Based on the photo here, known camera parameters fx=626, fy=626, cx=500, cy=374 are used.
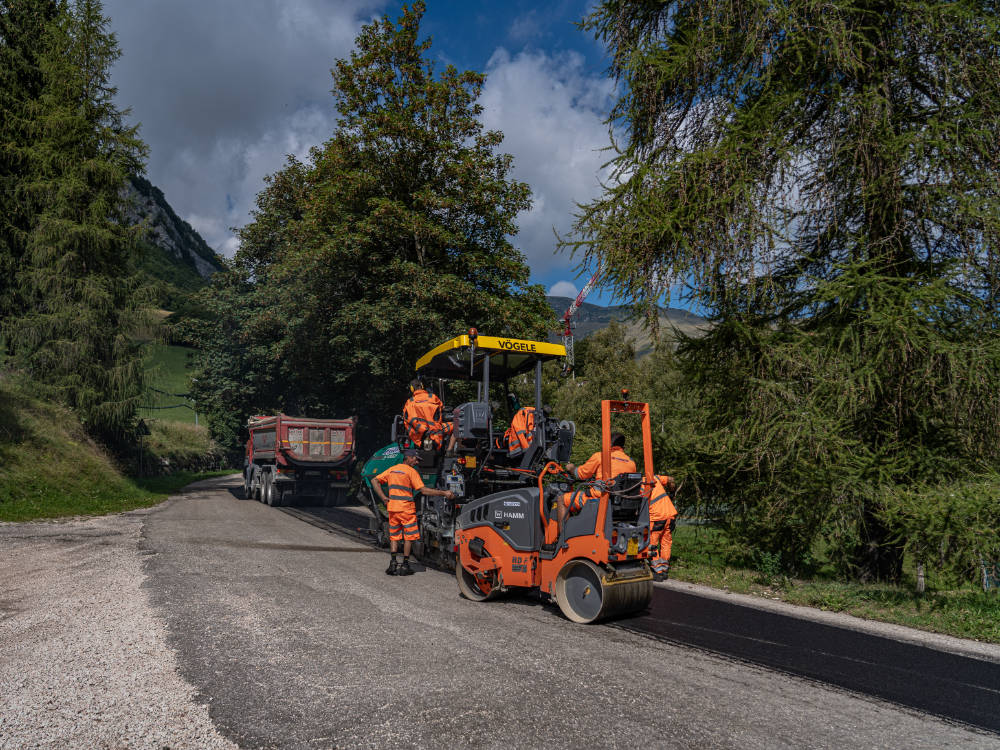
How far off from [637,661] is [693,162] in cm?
712

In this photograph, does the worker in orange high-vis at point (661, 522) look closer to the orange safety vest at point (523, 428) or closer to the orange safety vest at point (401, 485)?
the orange safety vest at point (523, 428)

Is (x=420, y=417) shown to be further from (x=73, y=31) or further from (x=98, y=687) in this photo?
(x=73, y=31)

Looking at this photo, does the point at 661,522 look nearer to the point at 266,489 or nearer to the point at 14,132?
the point at 266,489

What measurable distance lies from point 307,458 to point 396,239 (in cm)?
716

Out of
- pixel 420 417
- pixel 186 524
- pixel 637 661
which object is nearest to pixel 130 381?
pixel 186 524

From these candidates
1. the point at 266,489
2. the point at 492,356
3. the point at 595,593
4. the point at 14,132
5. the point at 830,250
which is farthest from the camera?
the point at 14,132

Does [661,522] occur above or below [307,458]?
below

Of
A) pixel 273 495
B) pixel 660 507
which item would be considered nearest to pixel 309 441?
pixel 273 495

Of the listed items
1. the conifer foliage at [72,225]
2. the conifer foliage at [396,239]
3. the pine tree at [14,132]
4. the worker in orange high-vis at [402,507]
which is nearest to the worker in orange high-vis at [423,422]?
the worker in orange high-vis at [402,507]

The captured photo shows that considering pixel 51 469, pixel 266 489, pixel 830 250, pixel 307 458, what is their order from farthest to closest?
pixel 266 489, pixel 307 458, pixel 51 469, pixel 830 250

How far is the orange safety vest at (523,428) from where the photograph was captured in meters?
7.48

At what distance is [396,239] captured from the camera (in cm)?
1945

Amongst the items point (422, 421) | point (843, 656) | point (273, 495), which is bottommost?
point (843, 656)

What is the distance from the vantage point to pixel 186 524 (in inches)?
511
